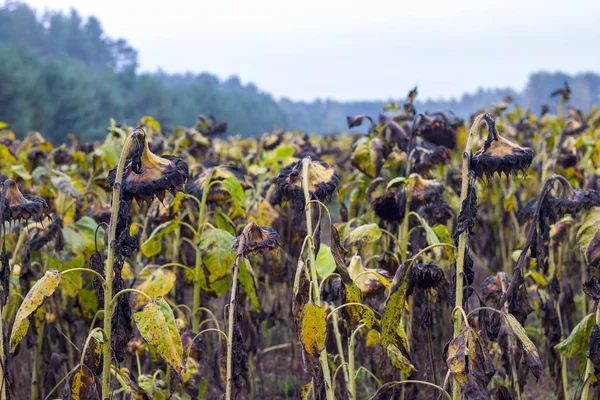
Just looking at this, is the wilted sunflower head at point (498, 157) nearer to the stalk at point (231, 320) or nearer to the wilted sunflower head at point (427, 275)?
the wilted sunflower head at point (427, 275)

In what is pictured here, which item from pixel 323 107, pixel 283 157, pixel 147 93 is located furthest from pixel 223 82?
pixel 283 157

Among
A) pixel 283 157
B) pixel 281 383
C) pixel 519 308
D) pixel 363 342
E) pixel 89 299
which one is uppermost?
pixel 283 157

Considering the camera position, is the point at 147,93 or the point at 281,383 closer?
the point at 281,383

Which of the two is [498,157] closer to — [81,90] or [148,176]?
[148,176]

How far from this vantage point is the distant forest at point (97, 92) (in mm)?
27938

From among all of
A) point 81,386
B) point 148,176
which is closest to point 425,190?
point 148,176

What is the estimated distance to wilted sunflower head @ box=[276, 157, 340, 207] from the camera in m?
1.62

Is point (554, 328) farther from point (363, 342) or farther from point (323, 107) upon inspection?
point (323, 107)

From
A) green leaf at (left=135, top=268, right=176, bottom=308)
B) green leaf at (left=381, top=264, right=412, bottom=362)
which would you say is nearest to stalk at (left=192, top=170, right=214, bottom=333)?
green leaf at (left=135, top=268, right=176, bottom=308)

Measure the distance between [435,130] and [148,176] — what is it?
1.57 metres

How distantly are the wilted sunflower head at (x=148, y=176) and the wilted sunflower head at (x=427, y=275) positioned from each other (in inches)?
29.5

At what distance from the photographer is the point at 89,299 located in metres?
2.64

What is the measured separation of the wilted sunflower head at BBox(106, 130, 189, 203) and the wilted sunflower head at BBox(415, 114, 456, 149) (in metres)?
1.42

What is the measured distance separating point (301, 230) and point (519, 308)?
146 cm
